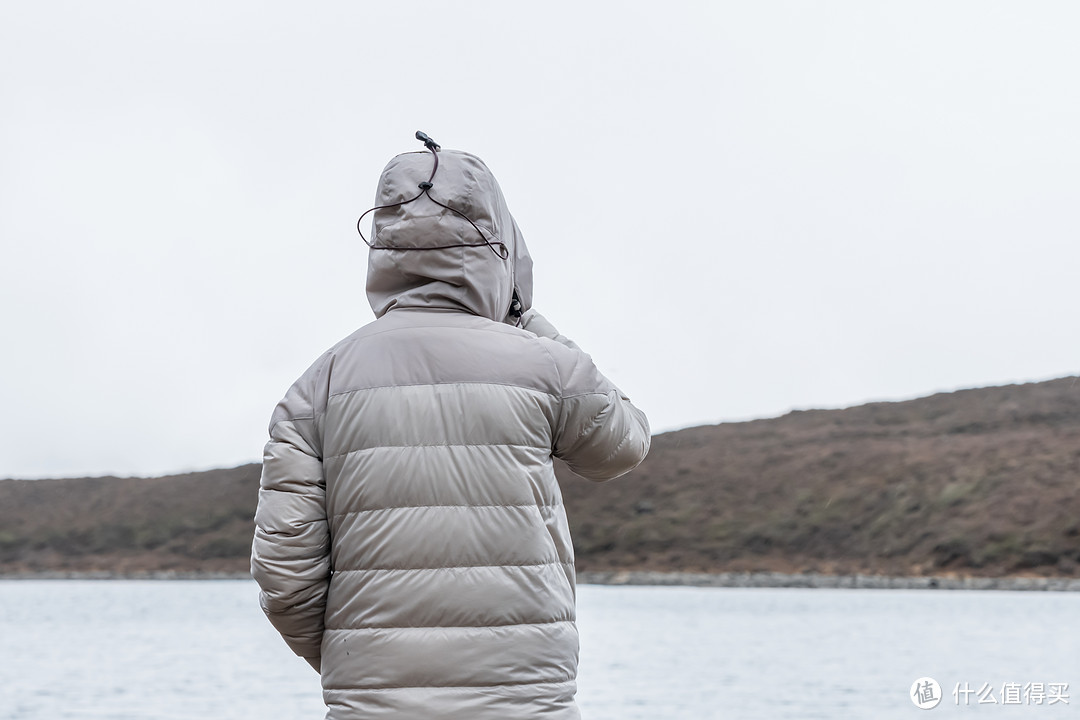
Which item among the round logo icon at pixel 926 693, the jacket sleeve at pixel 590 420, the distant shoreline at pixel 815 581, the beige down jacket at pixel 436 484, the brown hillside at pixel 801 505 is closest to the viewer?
the beige down jacket at pixel 436 484

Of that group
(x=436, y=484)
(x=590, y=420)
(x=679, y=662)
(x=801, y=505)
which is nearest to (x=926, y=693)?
(x=679, y=662)

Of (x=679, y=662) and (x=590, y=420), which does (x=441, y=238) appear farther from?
(x=679, y=662)

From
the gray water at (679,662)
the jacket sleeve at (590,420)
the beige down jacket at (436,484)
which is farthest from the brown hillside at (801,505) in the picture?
the beige down jacket at (436,484)

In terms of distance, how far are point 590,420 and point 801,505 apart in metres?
53.8

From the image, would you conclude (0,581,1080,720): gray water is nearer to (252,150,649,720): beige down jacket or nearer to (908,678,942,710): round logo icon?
(908,678,942,710): round logo icon

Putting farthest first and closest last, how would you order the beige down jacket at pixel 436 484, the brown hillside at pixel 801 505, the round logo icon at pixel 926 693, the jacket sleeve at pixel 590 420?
the brown hillside at pixel 801 505, the round logo icon at pixel 926 693, the jacket sleeve at pixel 590 420, the beige down jacket at pixel 436 484

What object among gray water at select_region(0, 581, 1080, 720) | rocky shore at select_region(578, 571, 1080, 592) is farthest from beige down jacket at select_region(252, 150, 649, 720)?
rocky shore at select_region(578, 571, 1080, 592)

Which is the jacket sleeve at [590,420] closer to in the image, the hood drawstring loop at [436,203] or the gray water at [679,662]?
the hood drawstring loop at [436,203]

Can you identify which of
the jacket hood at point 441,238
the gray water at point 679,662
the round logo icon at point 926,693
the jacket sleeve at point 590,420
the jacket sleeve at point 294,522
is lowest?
the gray water at point 679,662

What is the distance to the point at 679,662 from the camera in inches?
632

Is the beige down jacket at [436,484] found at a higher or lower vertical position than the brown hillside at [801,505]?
higher

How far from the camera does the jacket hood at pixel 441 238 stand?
1.67 metres

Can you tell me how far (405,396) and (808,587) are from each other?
152 feet

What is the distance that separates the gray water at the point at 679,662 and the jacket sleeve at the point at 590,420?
960 cm
